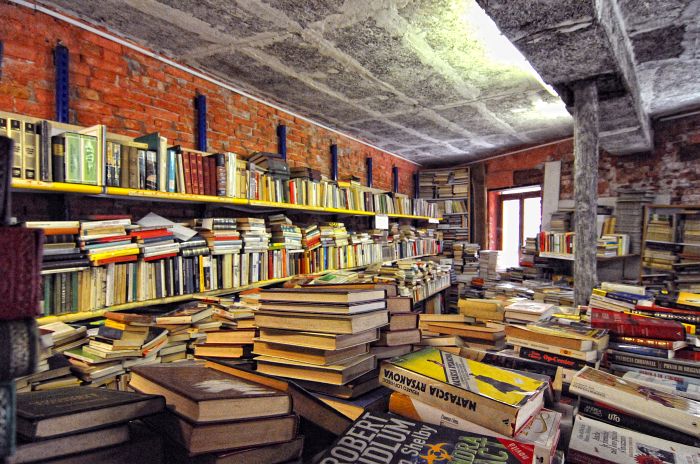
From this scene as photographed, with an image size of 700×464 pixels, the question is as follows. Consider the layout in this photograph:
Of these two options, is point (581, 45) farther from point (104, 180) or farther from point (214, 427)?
point (104, 180)

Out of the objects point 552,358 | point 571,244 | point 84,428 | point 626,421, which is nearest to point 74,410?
point 84,428

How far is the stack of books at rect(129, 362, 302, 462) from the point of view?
0.74 metres

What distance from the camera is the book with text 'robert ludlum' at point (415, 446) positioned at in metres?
0.79

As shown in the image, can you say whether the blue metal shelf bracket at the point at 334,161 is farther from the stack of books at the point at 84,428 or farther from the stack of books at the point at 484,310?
the stack of books at the point at 84,428

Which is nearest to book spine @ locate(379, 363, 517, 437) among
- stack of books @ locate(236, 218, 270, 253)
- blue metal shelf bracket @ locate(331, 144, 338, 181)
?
stack of books @ locate(236, 218, 270, 253)

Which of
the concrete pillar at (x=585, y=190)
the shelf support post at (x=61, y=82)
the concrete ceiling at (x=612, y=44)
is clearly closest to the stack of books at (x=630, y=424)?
the concrete ceiling at (x=612, y=44)

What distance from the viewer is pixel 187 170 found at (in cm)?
273

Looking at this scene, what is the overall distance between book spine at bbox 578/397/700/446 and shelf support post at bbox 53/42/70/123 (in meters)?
3.07

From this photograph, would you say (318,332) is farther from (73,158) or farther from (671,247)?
(671,247)

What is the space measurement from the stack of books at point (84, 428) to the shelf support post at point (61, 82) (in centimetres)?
224

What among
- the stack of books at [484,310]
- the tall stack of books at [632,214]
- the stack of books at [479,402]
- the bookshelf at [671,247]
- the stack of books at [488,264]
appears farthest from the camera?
the stack of books at [488,264]

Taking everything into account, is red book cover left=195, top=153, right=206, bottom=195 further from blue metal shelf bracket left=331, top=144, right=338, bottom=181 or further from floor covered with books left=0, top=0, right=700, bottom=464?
blue metal shelf bracket left=331, top=144, right=338, bottom=181

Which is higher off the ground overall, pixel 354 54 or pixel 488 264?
pixel 354 54

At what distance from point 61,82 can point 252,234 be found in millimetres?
1613
